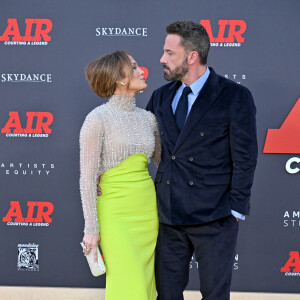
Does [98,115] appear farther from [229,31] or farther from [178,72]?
[229,31]

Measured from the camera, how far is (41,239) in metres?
2.81

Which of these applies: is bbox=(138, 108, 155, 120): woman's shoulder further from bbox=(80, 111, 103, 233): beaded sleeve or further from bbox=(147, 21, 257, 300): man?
bbox=(80, 111, 103, 233): beaded sleeve

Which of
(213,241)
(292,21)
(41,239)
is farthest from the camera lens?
(41,239)

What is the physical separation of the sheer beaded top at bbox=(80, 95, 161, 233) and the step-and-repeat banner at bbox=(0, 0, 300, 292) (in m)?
0.81

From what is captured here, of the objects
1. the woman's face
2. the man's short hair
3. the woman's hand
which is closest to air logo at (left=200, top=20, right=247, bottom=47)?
the man's short hair

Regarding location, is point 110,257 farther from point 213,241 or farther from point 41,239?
point 41,239

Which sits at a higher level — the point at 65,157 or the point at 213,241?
the point at 65,157

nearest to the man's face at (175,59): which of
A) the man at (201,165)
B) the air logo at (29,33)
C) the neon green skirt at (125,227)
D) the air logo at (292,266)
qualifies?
the man at (201,165)

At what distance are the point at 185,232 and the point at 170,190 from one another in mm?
200

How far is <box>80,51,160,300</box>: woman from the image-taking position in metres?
1.85

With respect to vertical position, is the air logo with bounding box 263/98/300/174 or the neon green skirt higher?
the air logo with bounding box 263/98/300/174

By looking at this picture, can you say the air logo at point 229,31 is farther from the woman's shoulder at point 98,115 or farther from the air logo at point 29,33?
the woman's shoulder at point 98,115

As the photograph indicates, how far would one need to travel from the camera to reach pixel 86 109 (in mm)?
2742

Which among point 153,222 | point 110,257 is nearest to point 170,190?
point 153,222
